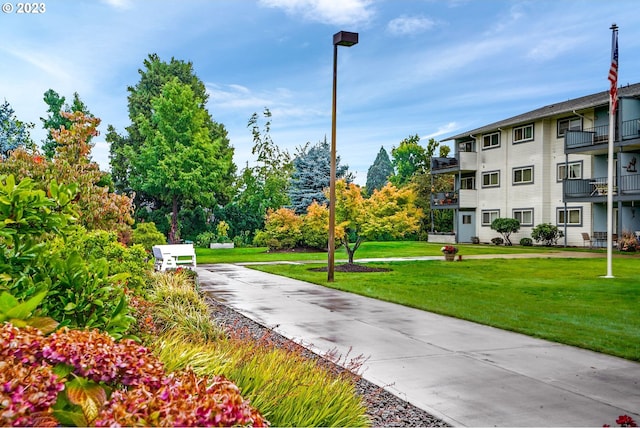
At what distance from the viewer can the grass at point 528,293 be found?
909 centimetres

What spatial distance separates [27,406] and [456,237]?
43.2m

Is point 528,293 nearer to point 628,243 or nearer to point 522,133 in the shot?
point 628,243

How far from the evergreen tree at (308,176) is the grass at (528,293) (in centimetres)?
2245

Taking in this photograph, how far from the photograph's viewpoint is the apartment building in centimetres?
3189

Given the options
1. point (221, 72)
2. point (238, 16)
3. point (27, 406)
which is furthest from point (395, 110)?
point (27, 406)

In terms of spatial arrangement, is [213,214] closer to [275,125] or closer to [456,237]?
[275,125]

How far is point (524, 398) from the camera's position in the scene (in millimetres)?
5465

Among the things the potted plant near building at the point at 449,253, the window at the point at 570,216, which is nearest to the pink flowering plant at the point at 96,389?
the potted plant near building at the point at 449,253

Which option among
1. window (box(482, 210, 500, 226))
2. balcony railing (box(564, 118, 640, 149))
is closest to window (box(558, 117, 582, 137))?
balcony railing (box(564, 118, 640, 149))

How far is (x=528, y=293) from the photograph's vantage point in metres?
14.0

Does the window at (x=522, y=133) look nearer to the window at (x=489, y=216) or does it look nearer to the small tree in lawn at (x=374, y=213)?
the window at (x=489, y=216)

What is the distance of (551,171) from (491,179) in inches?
211

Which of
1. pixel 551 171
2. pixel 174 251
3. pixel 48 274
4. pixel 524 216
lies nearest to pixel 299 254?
pixel 174 251

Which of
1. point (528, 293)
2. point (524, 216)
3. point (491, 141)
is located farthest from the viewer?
point (491, 141)
